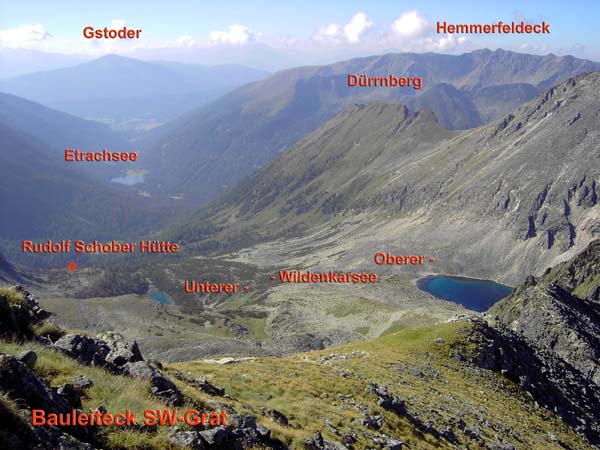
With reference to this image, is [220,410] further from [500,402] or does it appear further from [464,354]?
[464,354]

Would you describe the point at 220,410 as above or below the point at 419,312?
above

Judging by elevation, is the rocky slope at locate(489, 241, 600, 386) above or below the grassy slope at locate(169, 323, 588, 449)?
below

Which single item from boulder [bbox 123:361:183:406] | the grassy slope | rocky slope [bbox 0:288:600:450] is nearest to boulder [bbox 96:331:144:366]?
rocky slope [bbox 0:288:600:450]

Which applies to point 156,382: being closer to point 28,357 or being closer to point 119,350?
point 119,350

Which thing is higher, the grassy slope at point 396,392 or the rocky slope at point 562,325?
the grassy slope at point 396,392

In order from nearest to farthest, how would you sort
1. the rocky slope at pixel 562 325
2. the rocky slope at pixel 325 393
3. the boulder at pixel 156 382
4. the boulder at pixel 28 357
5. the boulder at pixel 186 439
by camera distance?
1. the rocky slope at pixel 325 393
2. the boulder at pixel 186 439
3. the boulder at pixel 28 357
4. the boulder at pixel 156 382
5. the rocky slope at pixel 562 325

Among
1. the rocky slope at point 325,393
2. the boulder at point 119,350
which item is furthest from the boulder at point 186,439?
the boulder at point 119,350

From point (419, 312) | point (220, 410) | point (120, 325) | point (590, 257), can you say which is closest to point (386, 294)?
point (419, 312)

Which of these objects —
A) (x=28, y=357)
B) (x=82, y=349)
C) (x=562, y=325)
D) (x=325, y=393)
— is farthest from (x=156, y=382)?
(x=562, y=325)

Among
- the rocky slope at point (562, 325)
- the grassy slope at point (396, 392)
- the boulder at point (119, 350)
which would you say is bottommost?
the rocky slope at point (562, 325)

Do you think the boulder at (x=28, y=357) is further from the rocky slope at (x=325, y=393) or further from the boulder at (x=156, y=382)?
the boulder at (x=156, y=382)

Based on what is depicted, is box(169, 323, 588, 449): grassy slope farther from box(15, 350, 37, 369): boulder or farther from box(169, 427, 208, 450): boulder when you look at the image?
box(15, 350, 37, 369): boulder
